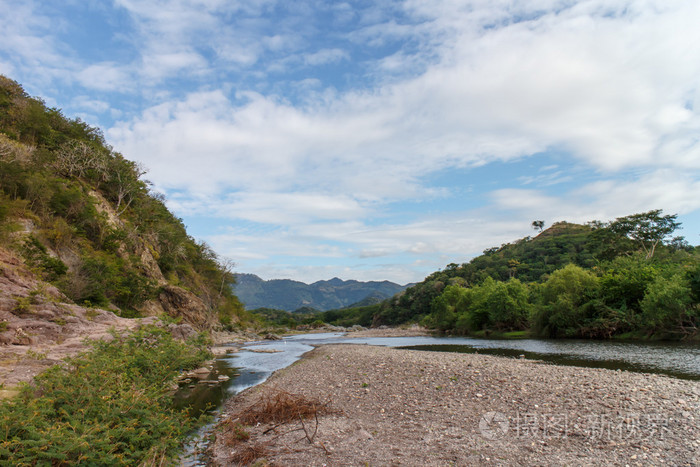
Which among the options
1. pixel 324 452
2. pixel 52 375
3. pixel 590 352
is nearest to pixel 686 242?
pixel 590 352

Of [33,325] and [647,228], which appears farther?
[647,228]

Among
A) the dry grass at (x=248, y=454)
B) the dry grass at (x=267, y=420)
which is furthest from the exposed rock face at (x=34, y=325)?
the dry grass at (x=248, y=454)

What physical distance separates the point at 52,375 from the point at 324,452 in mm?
8952

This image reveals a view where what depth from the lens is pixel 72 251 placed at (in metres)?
37.7

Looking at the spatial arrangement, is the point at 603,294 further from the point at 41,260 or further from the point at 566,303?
the point at 41,260

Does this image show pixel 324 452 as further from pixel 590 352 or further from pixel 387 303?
pixel 387 303

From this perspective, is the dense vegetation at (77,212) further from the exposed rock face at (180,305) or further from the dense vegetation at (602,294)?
the dense vegetation at (602,294)

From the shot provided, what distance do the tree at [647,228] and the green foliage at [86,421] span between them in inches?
3286

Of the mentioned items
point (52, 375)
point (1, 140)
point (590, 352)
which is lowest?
point (590, 352)

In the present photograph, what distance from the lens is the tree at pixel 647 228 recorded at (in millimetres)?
69375

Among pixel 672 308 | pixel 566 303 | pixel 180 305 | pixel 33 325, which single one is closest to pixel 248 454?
pixel 33 325

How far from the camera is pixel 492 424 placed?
474 inches

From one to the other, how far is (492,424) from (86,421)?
1217 centimetres

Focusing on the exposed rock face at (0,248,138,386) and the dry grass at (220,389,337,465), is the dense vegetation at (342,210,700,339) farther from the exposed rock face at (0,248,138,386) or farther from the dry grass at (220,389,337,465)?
the exposed rock face at (0,248,138,386)
